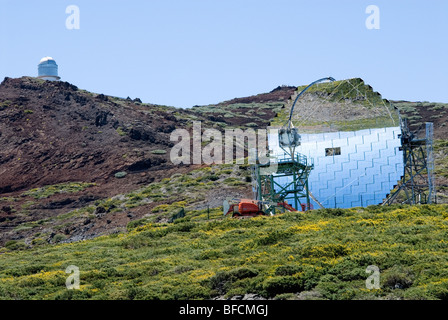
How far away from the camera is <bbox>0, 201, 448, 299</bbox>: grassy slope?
32.2 metres

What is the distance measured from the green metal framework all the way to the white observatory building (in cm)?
10613

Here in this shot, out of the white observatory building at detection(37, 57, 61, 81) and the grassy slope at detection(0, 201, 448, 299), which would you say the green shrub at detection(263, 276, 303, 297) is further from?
the white observatory building at detection(37, 57, 61, 81)

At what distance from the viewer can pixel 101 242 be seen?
52.9 metres

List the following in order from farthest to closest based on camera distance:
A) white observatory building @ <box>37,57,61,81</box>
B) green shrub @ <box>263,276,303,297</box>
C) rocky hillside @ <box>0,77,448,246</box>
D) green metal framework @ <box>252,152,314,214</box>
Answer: white observatory building @ <box>37,57,61,81</box> → rocky hillside @ <box>0,77,448,246</box> → green metal framework @ <box>252,152,314,214</box> → green shrub @ <box>263,276,303,297</box>

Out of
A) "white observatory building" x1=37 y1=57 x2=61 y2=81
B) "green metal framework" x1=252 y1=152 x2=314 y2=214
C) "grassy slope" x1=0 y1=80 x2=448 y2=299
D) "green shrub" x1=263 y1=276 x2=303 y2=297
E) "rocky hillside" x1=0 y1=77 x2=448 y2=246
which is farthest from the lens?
"white observatory building" x1=37 y1=57 x2=61 y2=81

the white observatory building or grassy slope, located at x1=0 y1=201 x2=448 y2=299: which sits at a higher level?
the white observatory building

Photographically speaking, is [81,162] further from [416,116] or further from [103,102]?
[416,116]

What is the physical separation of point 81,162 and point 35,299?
77187 millimetres

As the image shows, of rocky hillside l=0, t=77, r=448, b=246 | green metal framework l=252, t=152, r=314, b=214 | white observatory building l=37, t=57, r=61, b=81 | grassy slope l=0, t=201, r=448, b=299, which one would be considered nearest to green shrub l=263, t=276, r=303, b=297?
grassy slope l=0, t=201, r=448, b=299

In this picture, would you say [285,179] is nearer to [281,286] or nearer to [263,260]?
[263,260]

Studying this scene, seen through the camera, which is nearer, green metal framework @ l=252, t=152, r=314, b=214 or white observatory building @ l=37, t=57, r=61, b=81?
green metal framework @ l=252, t=152, r=314, b=214

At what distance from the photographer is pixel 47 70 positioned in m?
155
